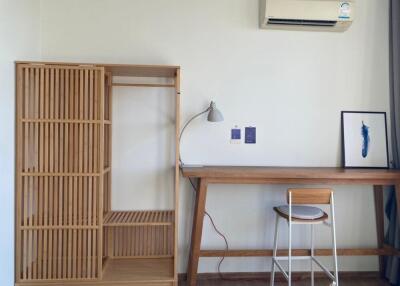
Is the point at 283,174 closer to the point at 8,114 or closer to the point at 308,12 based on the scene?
the point at 308,12

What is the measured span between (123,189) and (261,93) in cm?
157

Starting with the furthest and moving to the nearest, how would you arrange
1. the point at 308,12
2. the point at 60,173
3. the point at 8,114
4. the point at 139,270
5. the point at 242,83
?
the point at 242,83 → the point at 308,12 → the point at 139,270 → the point at 60,173 → the point at 8,114

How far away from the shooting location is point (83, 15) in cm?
257

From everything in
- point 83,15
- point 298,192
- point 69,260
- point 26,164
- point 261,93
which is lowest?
point 69,260

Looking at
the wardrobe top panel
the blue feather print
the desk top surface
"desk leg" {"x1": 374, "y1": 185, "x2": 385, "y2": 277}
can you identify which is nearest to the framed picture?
the blue feather print

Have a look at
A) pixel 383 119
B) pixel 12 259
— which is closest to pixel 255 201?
pixel 383 119

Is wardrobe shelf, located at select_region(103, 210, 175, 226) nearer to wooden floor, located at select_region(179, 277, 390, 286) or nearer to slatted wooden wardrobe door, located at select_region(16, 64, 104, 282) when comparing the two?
slatted wooden wardrobe door, located at select_region(16, 64, 104, 282)

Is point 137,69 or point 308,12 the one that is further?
point 308,12

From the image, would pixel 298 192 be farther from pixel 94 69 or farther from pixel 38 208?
pixel 38 208

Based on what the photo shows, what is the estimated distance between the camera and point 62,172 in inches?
85.5

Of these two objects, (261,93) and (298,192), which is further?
(261,93)

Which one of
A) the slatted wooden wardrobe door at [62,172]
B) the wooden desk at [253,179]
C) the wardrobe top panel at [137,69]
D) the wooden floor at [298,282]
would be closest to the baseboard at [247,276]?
the wooden floor at [298,282]

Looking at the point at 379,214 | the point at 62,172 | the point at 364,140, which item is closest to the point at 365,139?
the point at 364,140

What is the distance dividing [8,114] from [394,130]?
10.8ft
